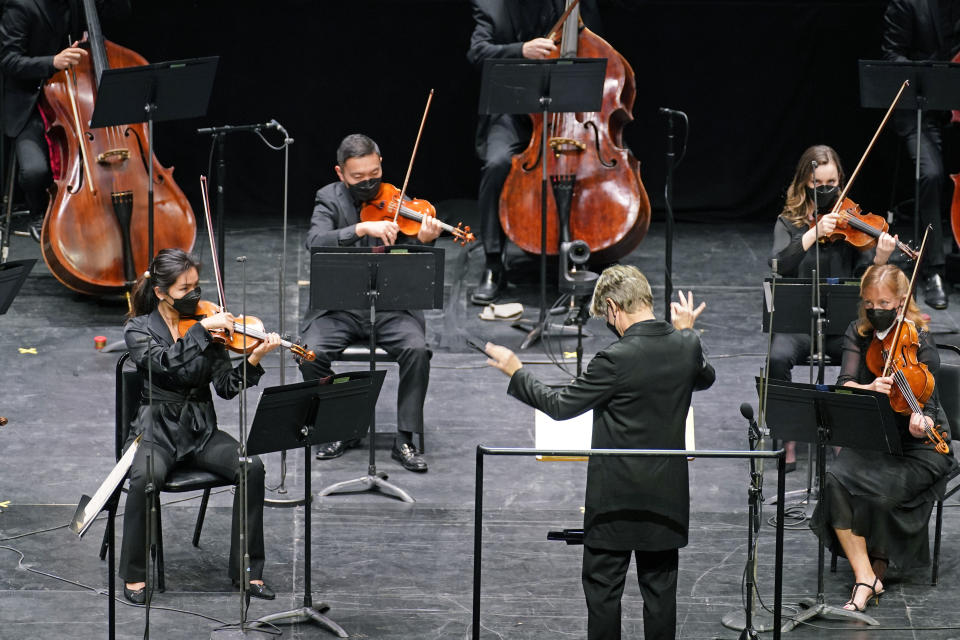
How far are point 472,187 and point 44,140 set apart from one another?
9.94ft

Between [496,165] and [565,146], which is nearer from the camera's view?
[565,146]

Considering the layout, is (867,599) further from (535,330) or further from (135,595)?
(535,330)

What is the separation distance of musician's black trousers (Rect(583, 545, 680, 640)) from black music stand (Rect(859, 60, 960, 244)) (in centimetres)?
364

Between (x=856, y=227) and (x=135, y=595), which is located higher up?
(x=856, y=227)

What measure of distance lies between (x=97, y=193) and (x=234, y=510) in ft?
10.1

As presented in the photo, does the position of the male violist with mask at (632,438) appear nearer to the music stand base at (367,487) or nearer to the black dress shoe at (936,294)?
the music stand base at (367,487)

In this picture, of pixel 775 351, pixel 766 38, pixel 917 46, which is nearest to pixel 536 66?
pixel 775 351

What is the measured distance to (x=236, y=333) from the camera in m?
5.25

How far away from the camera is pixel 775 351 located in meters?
6.47

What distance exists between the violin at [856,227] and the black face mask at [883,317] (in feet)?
3.43

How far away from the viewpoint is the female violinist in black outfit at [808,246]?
21.0ft

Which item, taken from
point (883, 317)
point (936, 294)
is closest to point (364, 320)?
point (883, 317)

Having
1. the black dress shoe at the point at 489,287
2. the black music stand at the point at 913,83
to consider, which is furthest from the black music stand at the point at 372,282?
the black music stand at the point at 913,83

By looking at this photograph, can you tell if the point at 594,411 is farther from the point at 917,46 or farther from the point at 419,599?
the point at 917,46
